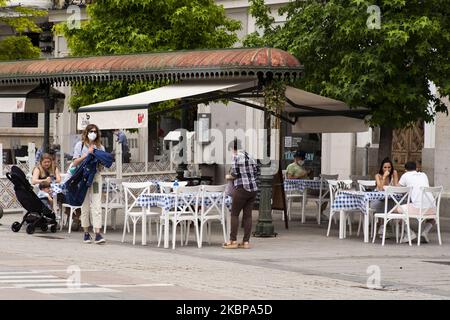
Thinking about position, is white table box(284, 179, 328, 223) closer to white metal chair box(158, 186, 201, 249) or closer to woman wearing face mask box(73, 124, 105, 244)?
white metal chair box(158, 186, 201, 249)

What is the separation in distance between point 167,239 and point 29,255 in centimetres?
253

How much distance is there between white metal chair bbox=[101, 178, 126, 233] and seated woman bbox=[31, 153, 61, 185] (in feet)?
3.07

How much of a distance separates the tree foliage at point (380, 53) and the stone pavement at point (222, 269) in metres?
2.59

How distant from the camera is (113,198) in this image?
71.7 ft

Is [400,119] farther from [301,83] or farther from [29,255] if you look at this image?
[29,255]

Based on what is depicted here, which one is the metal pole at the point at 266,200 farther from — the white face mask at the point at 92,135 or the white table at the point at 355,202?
the white face mask at the point at 92,135

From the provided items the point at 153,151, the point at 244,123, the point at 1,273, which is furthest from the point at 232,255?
the point at 153,151

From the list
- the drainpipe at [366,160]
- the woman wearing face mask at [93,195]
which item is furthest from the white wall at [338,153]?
the woman wearing face mask at [93,195]

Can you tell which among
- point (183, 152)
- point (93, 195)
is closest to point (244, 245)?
point (93, 195)

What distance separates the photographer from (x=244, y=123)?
35094mm

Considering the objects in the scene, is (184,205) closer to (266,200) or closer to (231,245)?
(231,245)

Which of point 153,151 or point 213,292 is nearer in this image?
point 213,292

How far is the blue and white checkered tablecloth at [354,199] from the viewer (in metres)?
19.8

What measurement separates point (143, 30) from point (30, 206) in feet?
36.2
